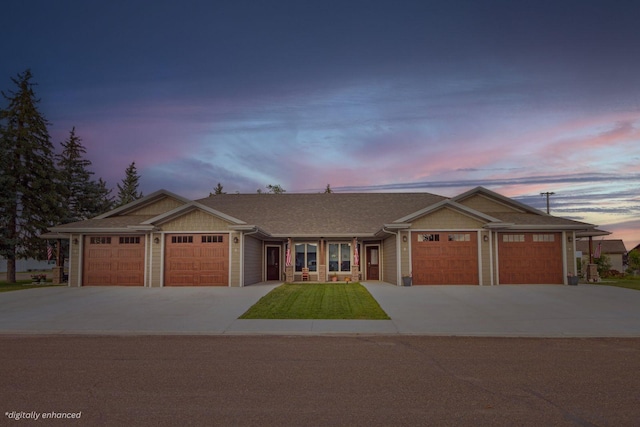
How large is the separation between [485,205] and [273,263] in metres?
12.4

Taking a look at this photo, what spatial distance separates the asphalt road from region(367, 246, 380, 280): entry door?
17462 mm

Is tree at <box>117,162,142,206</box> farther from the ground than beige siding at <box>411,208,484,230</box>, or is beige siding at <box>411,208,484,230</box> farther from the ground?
tree at <box>117,162,142,206</box>

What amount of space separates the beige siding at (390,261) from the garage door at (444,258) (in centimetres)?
100

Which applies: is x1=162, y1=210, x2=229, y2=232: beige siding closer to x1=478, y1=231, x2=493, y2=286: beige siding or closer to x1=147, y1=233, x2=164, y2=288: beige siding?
x1=147, y1=233, x2=164, y2=288: beige siding

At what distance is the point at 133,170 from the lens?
61938 mm

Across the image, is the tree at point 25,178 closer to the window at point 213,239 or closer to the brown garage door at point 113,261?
the brown garage door at point 113,261

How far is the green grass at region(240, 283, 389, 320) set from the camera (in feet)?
43.6

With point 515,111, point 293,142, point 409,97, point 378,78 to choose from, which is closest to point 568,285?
point 515,111

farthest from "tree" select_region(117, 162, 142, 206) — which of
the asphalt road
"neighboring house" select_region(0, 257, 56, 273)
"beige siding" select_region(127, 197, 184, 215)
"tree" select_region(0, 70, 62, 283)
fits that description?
the asphalt road

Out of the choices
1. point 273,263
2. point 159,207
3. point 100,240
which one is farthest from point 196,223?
point 273,263

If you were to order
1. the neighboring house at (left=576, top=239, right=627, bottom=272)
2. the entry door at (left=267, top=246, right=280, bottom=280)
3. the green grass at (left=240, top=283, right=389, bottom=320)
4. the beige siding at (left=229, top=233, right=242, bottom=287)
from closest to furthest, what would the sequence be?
the green grass at (left=240, top=283, right=389, bottom=320) → the beige siding at (left=229, top=233, right=242, bottom=287) → the entry door at (left=267, top=246, right=280, bottom=280) → the neighboring house at (left=576, top=239, right=627, bottom=272)

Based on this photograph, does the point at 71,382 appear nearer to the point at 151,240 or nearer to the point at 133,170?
the point at 151,240

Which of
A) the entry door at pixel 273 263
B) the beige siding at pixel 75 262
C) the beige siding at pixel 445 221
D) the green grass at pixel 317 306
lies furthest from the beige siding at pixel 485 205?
the beige siding at pixel 75 262

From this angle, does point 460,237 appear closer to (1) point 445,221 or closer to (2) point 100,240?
(1) point 445,221
